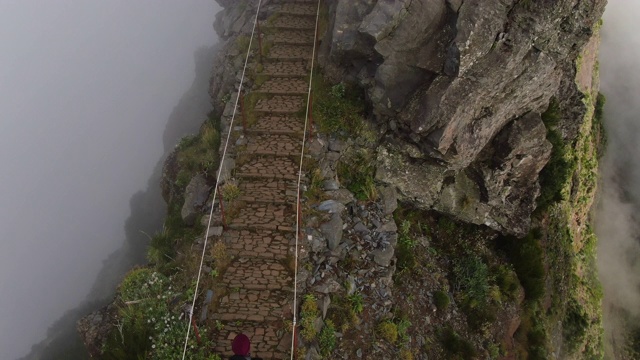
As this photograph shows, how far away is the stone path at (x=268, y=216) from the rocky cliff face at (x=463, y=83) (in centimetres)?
246

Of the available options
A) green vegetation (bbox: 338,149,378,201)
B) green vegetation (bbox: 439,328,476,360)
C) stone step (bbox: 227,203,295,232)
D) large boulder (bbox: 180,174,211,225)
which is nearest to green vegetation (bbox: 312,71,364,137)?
green vegetation (bbox: 338,149,378,201)

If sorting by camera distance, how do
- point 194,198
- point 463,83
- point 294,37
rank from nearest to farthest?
point 463,83, point 194,198, point 294,37

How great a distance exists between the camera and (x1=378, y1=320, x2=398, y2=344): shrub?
1069 cm

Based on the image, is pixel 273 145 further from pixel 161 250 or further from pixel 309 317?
pixel 309 317

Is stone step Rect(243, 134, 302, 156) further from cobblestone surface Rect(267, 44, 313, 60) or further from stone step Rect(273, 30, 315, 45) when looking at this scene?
stone step Rect(273, 30, 315, 45)

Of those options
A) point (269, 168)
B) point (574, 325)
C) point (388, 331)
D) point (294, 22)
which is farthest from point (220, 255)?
point (574, 325)

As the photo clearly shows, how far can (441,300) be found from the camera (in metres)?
12.6

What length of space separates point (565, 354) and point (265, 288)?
54.5 ft

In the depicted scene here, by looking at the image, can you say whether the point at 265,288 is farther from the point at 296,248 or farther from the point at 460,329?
the point at 460,329

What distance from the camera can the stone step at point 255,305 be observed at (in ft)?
32.5

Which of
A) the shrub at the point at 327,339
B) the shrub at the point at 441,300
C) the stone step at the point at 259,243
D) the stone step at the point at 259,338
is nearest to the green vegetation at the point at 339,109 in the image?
the stone step at the point at 259,243

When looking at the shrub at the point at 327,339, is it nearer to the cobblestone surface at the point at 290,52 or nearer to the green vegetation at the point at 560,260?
the green vegetation at the point at 560,260

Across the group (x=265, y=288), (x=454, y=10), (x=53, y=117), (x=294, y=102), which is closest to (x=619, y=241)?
(x=454, y=10)

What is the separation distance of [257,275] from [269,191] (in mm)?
2892
